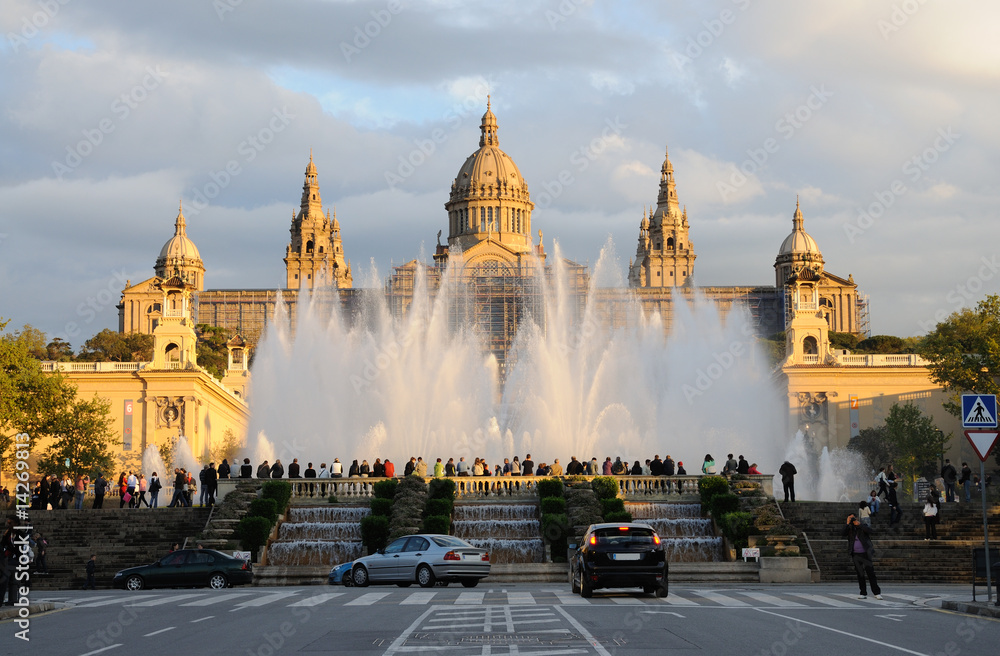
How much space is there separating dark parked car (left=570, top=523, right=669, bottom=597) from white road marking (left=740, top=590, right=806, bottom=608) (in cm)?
194

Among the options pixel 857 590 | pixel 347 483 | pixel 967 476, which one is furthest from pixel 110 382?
pixel 857 590

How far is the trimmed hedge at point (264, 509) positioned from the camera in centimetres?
3628

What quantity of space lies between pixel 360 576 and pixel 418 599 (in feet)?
19.6

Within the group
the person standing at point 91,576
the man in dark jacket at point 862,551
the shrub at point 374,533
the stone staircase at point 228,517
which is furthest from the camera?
the shrub at point 374,533

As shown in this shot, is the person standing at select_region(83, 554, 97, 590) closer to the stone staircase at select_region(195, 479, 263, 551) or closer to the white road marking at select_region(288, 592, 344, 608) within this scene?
the stone staircase at select_region(195, 479, 263, 551)

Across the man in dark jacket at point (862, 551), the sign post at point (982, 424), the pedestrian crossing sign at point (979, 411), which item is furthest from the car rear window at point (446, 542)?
the pedestrian crossing sign at point (979, 411)

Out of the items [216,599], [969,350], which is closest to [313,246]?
[969,350]

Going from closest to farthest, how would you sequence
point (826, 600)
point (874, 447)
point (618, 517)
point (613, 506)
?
point (826, 600) → point (618, 517) → point (613, 506) → point (874, 447)

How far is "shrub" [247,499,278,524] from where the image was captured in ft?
119

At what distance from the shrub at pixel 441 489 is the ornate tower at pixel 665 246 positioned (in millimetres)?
128149

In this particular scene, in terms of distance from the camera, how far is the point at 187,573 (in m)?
29.2

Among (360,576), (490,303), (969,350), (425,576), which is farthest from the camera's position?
(490,303)

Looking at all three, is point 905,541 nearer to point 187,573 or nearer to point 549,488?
point 549,488

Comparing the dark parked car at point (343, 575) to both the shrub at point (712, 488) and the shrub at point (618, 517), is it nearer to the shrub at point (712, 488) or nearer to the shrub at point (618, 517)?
the shrub at point (618, 517)
